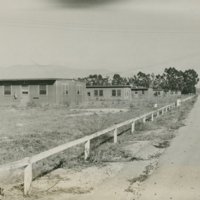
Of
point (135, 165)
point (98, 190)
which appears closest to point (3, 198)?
point (98, 190)

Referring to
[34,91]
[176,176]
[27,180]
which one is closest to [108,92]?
[34,91]

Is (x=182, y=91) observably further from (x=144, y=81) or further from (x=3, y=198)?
(x=3, y=198)

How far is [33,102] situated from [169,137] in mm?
30990

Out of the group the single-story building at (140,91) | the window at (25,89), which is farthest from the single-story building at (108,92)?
the window at (25,89)

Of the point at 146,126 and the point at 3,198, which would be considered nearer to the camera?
the point at 3,198

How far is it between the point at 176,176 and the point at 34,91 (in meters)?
38.3

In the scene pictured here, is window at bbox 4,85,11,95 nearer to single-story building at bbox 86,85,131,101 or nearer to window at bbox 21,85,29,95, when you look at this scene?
window at bbox 21,85,29,95

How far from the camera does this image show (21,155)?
11922 mm

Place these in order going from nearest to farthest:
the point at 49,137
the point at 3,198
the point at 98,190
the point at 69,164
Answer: the point at 3,198
the point at 98,190
the point at 69,164
the point at 49,137

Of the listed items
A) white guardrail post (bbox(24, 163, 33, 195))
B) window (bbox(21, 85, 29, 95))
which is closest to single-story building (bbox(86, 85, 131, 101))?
window (bbox(21, 85, 29, 95))

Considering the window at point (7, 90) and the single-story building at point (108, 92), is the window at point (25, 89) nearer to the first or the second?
the window at point (7, 90)

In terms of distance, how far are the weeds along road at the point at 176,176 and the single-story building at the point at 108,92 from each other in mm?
57933

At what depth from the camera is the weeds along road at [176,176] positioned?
7617 millimetres

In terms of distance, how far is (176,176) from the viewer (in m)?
9.22
